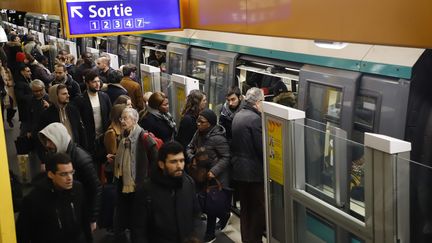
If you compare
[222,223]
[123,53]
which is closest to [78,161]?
[222,223]

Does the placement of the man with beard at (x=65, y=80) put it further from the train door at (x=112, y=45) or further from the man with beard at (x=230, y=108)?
the train door at (x=112, y=45)

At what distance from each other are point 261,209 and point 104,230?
5.98ft

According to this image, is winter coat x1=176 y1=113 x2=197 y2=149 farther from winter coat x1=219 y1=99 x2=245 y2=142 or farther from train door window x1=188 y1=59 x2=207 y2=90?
train door window x1=188 y1=59 x2=207 y2=90

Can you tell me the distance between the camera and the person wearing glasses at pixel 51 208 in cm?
331

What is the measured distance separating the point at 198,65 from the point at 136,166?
333 cm

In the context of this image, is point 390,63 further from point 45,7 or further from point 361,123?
point 45,7

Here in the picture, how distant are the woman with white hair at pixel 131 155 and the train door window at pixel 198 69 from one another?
2.96 meters

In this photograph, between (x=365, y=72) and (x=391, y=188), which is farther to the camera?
(x=365, y=72)

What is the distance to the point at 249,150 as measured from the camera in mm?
4715

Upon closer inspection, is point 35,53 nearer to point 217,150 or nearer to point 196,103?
point 196,103

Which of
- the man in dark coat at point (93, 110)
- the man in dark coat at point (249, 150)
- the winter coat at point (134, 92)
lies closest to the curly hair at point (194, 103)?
the man in dark coat at point (249, 150)

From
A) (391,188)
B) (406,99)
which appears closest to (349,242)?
(391,188)

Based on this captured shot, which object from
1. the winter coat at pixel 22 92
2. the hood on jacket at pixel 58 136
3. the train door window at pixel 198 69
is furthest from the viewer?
the winter coat at pixel 22 92

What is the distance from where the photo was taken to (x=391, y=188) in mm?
2900
